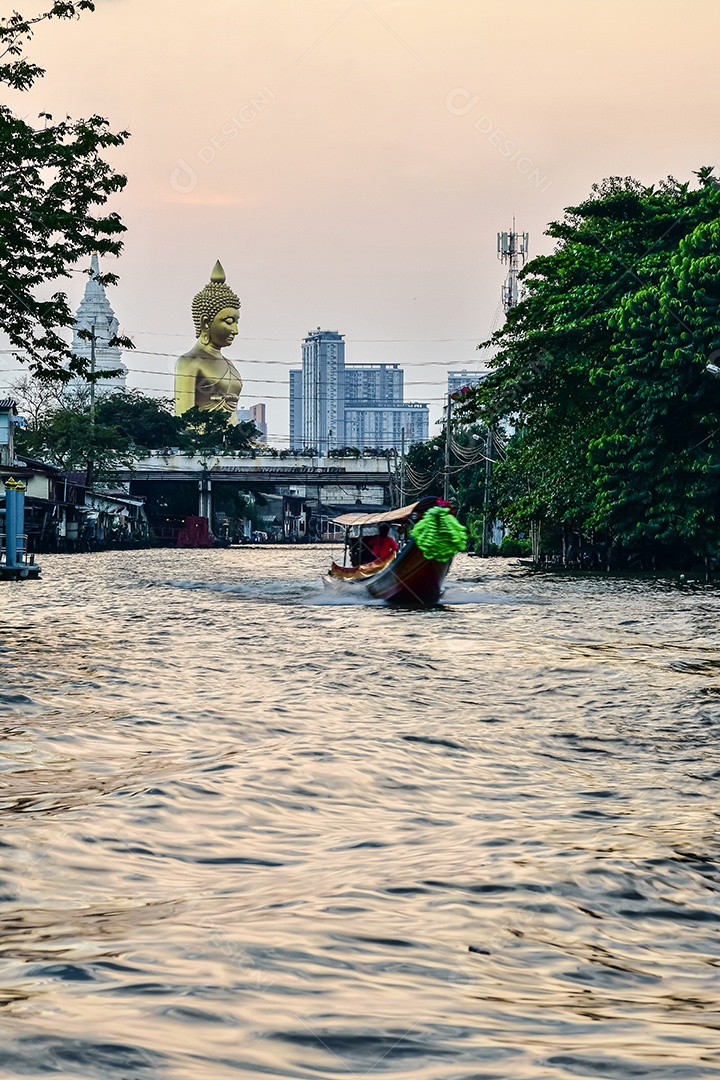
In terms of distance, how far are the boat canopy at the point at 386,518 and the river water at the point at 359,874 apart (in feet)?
35.5

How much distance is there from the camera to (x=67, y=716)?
27.9ft

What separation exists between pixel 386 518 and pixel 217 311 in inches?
3695

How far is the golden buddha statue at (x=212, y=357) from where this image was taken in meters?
114

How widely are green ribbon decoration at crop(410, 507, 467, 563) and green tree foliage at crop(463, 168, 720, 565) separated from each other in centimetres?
807

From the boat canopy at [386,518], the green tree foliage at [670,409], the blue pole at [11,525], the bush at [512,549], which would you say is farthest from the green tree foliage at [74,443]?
the green tree foliage at [670,409]

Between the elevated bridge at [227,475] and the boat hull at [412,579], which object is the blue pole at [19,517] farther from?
Result: the elevated bridge at [227,475]

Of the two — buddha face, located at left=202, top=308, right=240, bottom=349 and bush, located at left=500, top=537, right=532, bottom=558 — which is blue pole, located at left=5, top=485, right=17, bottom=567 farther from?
buddha face, located at left=202, top=308, right=240, bottom=349

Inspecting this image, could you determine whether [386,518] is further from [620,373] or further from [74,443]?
[74,443]

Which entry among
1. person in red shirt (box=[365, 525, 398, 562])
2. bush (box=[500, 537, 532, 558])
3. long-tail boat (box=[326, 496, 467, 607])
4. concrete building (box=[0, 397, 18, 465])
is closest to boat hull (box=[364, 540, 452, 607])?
long-tail boat (box=[326, 496, 467, 607])

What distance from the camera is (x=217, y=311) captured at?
4483 inches

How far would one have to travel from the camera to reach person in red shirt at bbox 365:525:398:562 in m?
28.1

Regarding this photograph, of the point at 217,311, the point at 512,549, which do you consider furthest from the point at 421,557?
the point at 217,311

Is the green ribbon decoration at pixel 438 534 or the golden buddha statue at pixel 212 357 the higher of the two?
the golden buddha statue at pixel 212 357

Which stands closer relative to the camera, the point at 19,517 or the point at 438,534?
the point at 438,534
